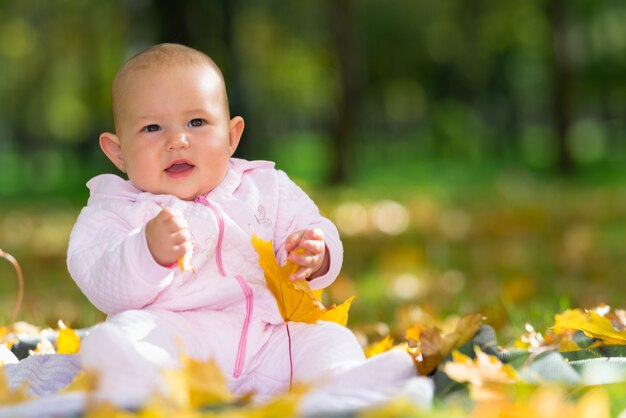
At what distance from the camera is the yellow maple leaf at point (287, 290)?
2.59 metres

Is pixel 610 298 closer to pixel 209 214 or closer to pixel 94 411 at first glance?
pixel 209 214

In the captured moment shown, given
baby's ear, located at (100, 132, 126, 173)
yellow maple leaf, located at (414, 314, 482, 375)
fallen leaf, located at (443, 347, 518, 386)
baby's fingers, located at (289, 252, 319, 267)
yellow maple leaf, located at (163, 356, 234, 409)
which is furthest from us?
baby's ear, located at (100, 132, 126, 173)

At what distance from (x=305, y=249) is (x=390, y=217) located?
23.6 feet

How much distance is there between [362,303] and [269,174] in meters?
2.20

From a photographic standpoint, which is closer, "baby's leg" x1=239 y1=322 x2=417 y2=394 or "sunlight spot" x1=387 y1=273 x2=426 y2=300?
"baby's leg" x1=239 y1=322 x2=417 y2=394

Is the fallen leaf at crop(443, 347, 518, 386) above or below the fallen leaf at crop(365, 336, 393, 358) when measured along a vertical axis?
above

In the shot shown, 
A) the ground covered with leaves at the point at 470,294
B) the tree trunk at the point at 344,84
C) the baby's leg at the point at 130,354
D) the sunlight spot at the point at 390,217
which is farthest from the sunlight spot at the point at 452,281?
the tree trunk at the point at 344,84

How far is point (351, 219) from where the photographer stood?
9.38 metres

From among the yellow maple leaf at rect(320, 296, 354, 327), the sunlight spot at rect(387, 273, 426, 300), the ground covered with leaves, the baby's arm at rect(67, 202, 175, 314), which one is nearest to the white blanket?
the ground covered with leaves

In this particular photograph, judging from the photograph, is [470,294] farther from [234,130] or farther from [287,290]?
[287,290]

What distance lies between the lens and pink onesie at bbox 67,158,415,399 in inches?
99.0

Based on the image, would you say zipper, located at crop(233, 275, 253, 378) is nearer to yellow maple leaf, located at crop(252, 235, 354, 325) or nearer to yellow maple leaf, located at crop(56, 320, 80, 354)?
yellow maple leaf, located at crop(252, 235, 354, 325)

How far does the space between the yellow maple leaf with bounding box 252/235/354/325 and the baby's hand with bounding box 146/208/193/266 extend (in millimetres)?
211

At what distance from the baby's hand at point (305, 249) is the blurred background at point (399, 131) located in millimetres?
1106
